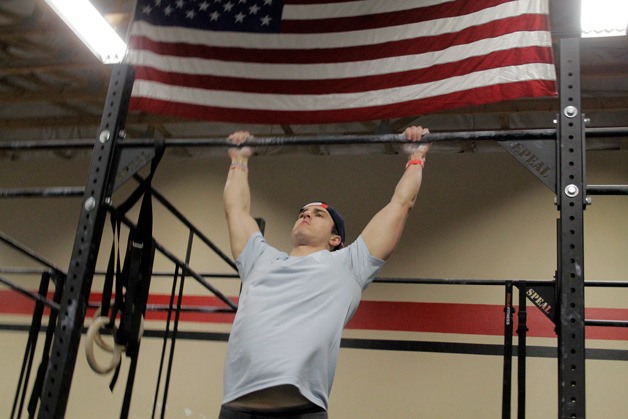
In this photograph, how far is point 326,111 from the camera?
330 centimetres

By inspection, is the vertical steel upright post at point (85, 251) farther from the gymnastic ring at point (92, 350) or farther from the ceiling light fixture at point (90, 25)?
the ceiling light fixture at point (90, 25)

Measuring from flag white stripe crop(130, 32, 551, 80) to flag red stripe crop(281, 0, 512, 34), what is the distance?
0.21 metres

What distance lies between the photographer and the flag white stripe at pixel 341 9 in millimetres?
3418

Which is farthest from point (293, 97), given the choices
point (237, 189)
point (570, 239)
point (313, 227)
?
point (570, 239)

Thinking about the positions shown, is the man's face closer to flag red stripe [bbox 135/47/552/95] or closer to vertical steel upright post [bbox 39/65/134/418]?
vertical steel upright post [bbox 39/65/134/418]

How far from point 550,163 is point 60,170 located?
7328 mm

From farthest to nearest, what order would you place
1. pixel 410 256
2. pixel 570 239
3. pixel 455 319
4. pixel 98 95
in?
pixel 98 95 < pixel 410 256 < pixel 455 319 < pixel 570 239

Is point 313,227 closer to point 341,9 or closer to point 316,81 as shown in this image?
point 316,81

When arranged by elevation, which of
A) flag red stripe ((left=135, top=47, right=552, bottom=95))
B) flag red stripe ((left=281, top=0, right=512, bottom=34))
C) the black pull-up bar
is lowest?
the black pull-up bar

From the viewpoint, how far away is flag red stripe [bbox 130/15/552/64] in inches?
117

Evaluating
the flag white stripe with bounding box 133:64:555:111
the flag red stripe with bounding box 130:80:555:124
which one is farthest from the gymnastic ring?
the flag white stripe with bounding box 133:64:555:111

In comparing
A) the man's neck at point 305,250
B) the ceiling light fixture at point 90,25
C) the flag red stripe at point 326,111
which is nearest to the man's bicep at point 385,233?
the man's neck at point 305,250

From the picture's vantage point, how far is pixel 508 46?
9.50 ft

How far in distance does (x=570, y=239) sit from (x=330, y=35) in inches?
78.9
